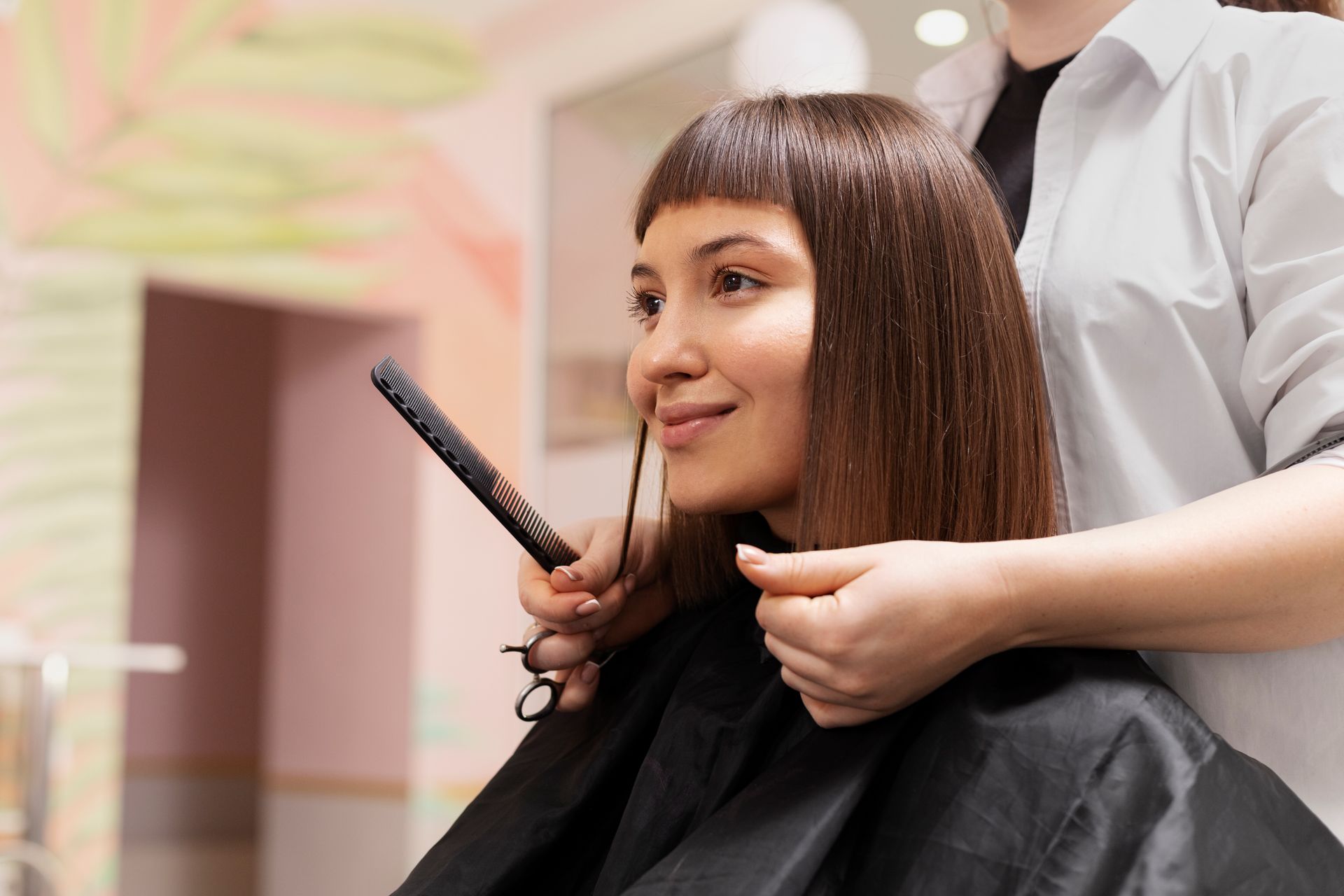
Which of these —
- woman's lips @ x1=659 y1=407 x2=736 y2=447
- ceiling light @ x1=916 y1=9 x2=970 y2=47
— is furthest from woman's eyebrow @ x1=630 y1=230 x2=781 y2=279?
ceiling light @ x1=916 y1=9 x2=970 y2=47

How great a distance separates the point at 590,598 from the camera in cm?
111

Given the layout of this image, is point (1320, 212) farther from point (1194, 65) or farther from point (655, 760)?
point (655, 760)

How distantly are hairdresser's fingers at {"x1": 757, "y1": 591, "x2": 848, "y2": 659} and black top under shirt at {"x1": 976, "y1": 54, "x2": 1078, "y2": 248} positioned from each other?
0.56 m

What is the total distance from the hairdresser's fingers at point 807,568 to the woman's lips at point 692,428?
0.20 meters

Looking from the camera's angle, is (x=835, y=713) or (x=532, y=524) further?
(x=532, y=524)

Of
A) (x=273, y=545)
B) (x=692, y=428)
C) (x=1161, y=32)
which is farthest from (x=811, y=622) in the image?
(x=273, y=545)

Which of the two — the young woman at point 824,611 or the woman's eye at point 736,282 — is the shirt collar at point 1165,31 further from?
the woman's eye at point 736,282

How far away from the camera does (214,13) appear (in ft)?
14.5

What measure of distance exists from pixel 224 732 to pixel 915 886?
576 cm

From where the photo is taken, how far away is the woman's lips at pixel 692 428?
1012 mm

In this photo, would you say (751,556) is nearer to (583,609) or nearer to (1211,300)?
(583,609)

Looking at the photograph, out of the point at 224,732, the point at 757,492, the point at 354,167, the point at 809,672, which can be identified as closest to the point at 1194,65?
the point at 757,492

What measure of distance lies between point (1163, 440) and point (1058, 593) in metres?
0.27

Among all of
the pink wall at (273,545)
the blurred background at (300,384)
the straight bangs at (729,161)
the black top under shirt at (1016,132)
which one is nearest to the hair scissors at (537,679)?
the straight bangs at (729,161)
